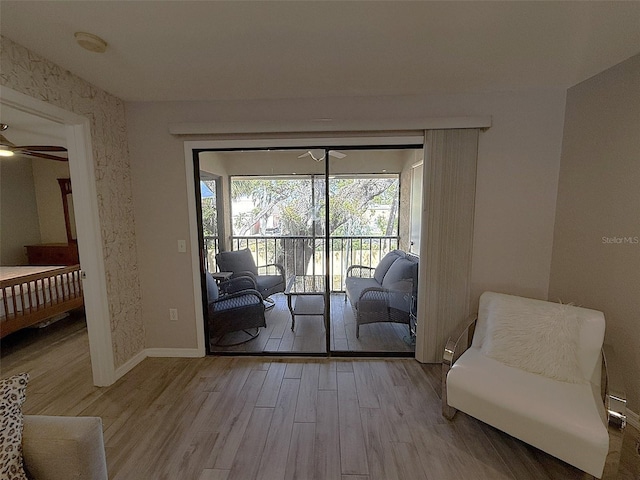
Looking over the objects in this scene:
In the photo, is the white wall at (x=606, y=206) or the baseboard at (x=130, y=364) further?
the baseboard at (x=130, y=364)

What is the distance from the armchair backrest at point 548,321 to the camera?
62.4 inches

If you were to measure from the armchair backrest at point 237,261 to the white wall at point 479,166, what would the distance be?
0.43 m

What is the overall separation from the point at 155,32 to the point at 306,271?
2.18 m

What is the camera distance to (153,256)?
2.45m

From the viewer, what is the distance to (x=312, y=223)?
269 cm

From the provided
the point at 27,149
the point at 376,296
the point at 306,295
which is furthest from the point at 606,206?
the point at 27,149

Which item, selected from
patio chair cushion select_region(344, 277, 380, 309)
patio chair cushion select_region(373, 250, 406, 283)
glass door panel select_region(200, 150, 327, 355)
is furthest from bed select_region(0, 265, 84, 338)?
patio chair cushion select_region(373, 250, 406, 283)

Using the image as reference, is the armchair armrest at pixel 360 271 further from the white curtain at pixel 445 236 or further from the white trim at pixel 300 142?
the white trim at pixel 300 142

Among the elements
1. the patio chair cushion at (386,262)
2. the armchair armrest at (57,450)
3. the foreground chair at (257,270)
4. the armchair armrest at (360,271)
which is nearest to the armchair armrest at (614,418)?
the patio chair cushion at (386,262)

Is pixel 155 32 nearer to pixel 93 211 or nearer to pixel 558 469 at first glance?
pixel 93 211

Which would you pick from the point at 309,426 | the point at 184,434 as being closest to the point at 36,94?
the point at 184,434

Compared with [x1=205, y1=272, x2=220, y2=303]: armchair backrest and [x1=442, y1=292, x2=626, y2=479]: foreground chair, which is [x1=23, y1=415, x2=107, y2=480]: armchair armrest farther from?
[x1=442, y1=292, x2=626, y2=479]: foreground chair

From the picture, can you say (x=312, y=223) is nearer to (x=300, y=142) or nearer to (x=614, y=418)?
(x=300, y=142)

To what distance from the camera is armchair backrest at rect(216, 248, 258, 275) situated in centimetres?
285
